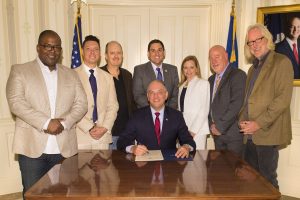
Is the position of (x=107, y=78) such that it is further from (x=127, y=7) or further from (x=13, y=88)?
(x=127, y=7)

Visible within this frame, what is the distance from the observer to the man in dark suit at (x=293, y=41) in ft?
13.1

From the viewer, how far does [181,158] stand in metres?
2.36

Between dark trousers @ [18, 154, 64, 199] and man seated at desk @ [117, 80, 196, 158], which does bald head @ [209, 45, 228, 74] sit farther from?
dark trousers @ [18, 154, 64, 199]

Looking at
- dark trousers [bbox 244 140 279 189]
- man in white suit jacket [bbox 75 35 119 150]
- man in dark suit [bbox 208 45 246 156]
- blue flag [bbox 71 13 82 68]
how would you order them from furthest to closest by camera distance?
1. blue flag [bbox 71 13 82 68]
2. man in dark suit [bbox 208 45 246 156]
3. man in white suit jacket [bbox 75 35 119 150]
4. dark trousers [bbox 244 140 279 189]

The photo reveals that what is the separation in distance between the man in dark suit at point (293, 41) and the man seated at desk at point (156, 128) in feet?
7.34

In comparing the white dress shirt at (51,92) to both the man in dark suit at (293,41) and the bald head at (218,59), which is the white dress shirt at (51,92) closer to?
the bald head at (218,59)

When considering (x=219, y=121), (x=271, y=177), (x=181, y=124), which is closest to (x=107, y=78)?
(x=181, y=124)

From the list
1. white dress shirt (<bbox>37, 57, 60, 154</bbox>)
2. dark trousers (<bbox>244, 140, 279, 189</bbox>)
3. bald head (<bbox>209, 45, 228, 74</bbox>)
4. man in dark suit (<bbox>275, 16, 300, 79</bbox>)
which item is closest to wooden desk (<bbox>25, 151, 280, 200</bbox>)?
white dress shirt (<bbox>37, 57, 60, 154</bbox>)

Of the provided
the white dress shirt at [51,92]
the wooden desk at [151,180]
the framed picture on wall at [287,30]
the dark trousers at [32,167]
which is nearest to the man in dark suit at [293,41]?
the framed picture on wall at [287,30]

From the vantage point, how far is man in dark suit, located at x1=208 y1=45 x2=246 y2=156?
10.6ft

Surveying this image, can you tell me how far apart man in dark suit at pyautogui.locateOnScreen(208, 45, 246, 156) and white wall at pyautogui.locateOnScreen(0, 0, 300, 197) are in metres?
1.38

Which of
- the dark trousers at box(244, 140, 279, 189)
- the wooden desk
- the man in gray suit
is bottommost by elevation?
the dark trousers at box(244, 140, 279, 189)

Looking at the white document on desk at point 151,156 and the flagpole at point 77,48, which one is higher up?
the flagpole at point 77,48

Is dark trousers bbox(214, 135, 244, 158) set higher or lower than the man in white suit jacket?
lower
